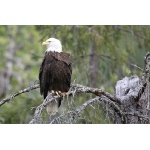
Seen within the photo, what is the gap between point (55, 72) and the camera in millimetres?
4895

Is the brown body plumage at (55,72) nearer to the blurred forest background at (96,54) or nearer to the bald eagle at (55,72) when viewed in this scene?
the bald eagle at (55,72)

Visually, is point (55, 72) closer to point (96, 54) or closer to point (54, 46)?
point (54, 46)

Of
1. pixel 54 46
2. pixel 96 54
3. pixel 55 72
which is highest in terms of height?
pixel 96 54

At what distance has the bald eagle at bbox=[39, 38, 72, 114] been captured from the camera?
4855 millimetres

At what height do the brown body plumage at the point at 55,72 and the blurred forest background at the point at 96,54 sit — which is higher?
the blurred forest background at the point at 96,54

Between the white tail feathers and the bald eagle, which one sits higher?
the bald eagle

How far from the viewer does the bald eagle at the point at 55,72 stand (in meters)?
4.86

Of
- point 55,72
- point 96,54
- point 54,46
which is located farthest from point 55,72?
point 96,54

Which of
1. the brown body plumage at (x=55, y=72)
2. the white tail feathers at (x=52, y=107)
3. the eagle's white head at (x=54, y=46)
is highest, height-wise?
the eagle's white head at (x=54, y=46)

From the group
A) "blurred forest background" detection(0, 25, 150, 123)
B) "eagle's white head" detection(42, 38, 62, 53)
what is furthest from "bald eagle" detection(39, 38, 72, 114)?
"blurred forest background" detection(0, 25, 150, 123)

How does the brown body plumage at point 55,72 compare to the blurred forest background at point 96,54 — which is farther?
the blurred forest background at point 96,54

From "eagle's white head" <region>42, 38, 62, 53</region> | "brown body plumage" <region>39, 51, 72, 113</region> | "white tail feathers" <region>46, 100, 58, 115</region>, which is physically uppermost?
"eagle's white head" <region>42, 38, 62, 53</region>

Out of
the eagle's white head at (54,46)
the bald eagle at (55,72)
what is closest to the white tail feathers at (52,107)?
the bald eagle at (55,72)

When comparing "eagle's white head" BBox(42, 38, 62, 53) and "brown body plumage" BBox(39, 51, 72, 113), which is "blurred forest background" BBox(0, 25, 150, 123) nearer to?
"brown body plumage" BBox(39, 51, 72, 113)
